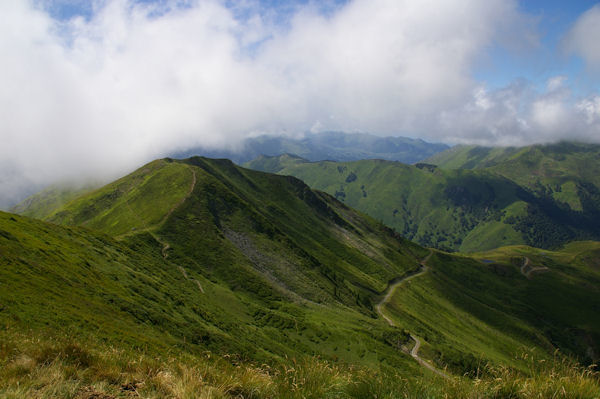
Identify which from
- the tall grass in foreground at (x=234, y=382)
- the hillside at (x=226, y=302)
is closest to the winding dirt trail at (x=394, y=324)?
the tall grass in foreground at (x=234, y=382)

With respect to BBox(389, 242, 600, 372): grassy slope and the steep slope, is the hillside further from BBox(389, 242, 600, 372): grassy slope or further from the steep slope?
BBox(389, 242, 600, 372): grassy slope

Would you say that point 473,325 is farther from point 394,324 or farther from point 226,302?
point 226,302

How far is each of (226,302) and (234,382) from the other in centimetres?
6867

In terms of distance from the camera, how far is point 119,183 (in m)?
159

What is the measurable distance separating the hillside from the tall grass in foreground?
0.07m

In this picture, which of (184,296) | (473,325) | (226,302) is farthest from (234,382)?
(473,325)

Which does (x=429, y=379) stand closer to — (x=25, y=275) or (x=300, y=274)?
(x=25, y=275)

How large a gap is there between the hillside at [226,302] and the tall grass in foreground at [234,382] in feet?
0.22

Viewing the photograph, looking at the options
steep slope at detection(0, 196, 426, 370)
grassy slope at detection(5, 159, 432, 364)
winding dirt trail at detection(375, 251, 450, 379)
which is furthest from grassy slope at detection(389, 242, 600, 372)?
steep slope at detection(0, 196, 426, 370)

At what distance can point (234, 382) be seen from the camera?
316 inches

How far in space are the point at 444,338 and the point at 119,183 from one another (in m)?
158

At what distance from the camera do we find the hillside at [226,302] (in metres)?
8.97

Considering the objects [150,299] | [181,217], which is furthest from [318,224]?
[150,299]

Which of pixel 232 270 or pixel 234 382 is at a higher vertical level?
pixel 234 382
